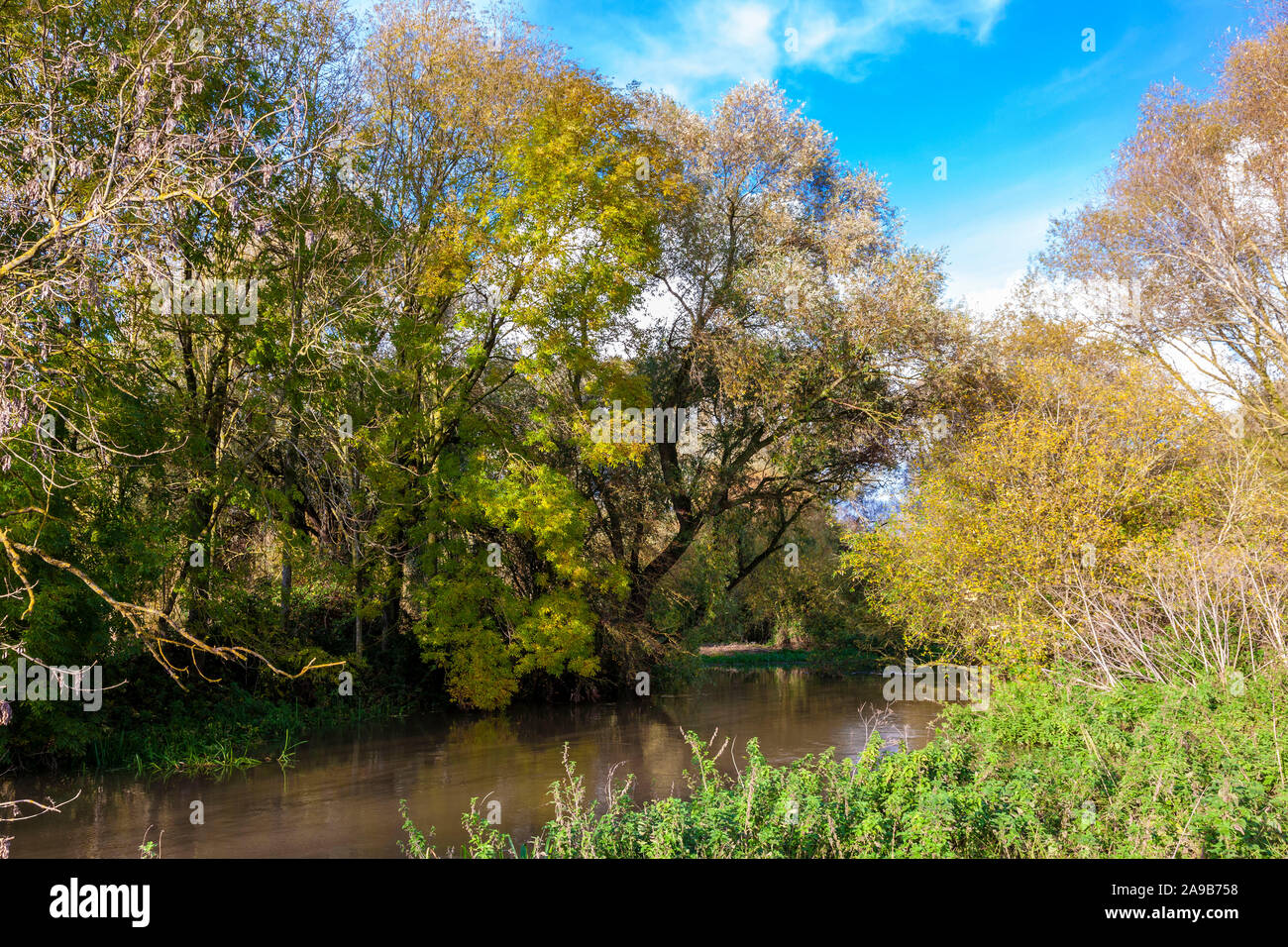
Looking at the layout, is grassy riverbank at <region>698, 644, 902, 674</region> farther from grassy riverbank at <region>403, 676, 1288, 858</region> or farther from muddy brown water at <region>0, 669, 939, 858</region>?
grassy riverbank at <region>403, 676, 1288, 858</region>

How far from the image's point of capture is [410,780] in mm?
12289

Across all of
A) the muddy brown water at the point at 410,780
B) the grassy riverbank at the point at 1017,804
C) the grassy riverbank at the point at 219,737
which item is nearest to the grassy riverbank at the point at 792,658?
the muddy brown water at the point at 410,780

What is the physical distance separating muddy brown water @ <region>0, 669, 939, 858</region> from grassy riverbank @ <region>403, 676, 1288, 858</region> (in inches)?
52.7

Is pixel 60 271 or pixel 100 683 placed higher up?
pixel 60 271

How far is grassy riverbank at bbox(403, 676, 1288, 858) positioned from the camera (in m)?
6.04

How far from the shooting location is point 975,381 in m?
19.2

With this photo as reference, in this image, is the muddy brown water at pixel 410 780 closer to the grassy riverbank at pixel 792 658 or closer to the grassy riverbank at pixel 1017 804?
the grassy riverbank at pixel 1017 804

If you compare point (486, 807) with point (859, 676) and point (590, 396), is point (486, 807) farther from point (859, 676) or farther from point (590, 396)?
point (859, 676)

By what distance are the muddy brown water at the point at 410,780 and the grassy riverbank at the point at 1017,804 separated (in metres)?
1.34

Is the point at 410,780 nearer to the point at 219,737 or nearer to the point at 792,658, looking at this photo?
the point at 219,737

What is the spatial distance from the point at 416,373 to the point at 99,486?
23.8ft

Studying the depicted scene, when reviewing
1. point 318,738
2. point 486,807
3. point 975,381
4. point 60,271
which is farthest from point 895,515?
point 60,271

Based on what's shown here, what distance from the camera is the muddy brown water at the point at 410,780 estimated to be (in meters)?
9.30

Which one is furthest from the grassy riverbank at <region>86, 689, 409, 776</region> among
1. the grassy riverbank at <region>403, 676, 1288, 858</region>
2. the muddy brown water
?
the grassy riverbank at <region>403, 676, 1288, 858</region>
